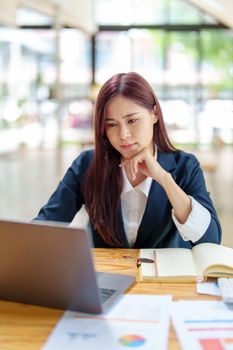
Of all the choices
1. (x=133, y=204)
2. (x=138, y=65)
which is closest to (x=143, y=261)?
(x=133, y=204)

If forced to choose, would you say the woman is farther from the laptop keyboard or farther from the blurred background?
the blurred background

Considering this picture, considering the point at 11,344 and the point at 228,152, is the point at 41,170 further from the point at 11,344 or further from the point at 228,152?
the point at 11,344

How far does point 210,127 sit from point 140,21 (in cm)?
267

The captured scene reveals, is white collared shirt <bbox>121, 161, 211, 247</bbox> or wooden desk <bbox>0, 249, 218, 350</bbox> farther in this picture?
white collared shirt <bbox>121, 161, 211, 247</bbox>

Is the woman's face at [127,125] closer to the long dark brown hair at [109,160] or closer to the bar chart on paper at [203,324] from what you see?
the long dark brown hair at [109,160]

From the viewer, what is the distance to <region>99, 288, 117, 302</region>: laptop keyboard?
1229 millimetres

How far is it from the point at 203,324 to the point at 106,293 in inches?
10.6

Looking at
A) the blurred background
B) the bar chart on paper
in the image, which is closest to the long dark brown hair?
the bar chart on paper

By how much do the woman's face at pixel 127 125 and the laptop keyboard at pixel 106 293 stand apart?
1.90ft

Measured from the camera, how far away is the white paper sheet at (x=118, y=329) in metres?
1.01

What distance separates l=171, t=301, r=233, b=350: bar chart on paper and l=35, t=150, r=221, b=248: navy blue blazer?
1.86 ft

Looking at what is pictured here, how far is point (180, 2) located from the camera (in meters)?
11.0

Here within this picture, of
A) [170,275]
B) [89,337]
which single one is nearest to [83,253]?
[89,337]

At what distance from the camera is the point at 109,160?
1.89 m
